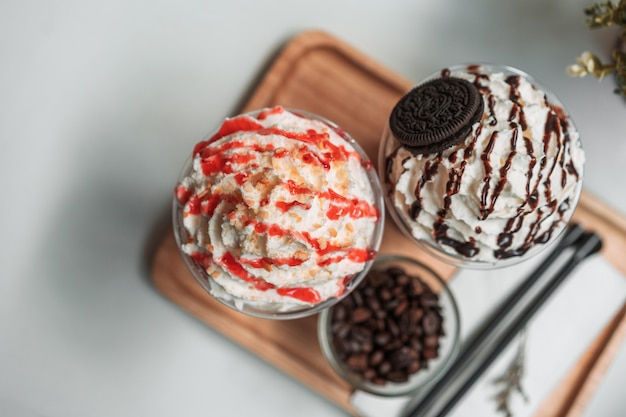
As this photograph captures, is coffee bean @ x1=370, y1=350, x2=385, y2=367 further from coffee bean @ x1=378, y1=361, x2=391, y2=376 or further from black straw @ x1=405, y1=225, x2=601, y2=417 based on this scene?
black straw @ x1=405, y1=225, x2=601, y2=417

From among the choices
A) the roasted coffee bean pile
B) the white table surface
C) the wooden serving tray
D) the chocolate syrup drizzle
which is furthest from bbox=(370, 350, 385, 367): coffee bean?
the chocolate syrup drizzle

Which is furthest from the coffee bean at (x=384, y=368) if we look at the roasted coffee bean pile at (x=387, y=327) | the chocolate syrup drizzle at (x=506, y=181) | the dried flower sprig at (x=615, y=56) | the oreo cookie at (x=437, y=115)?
the dried flower sprig at (x=615, y=56)

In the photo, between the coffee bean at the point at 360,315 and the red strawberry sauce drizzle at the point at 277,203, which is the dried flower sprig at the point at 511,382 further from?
the red strawberry sauce drizzle at the point at 277,203

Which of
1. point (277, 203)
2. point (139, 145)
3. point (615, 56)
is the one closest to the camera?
point (277, 203)

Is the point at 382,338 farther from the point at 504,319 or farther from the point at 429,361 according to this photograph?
the point at 504,319

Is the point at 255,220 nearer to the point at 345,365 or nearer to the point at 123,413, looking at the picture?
the point at 345,365

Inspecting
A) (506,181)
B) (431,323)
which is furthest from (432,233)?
(431,323)

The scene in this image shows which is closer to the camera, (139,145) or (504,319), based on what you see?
(504,319)

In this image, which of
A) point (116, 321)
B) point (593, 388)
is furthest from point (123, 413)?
point (593, 388)
